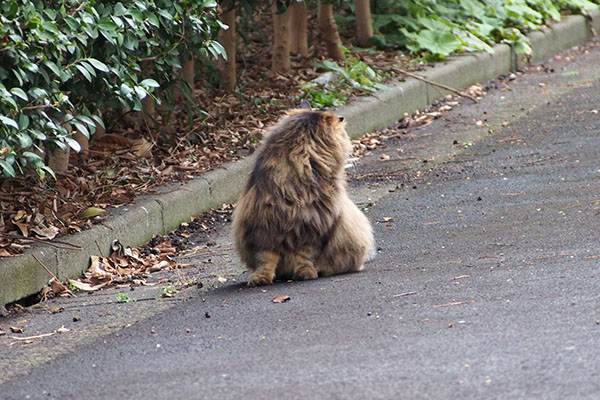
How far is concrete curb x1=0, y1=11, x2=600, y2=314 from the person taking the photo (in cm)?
643

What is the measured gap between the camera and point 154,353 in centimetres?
491

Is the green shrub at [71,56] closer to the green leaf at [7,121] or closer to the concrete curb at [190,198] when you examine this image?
the green leaf at [7,121]

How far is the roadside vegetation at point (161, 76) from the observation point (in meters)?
6.12

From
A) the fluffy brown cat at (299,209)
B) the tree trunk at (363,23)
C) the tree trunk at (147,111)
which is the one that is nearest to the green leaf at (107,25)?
the fluffy brown cat at (299,209)

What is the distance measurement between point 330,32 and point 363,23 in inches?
45.8

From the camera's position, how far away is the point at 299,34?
12.5 metres

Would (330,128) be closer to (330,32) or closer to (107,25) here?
(107,25)

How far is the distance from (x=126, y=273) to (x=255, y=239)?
119 cm

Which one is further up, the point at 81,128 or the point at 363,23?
the point at 81,128

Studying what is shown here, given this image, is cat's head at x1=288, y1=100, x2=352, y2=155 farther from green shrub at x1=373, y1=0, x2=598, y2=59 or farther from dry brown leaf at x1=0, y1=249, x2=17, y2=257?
green shrub at x1=373, y1=0, x2=598, y2=59

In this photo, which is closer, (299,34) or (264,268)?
(264,268)

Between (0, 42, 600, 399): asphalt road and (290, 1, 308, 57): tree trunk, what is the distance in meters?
4.13

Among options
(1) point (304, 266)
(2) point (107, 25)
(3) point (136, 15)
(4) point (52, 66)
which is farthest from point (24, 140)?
(1) point (304, 266)

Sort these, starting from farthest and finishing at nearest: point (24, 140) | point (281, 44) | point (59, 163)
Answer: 1. point (281, 44)
2. point (59, 163)
3. point (24, 140)
